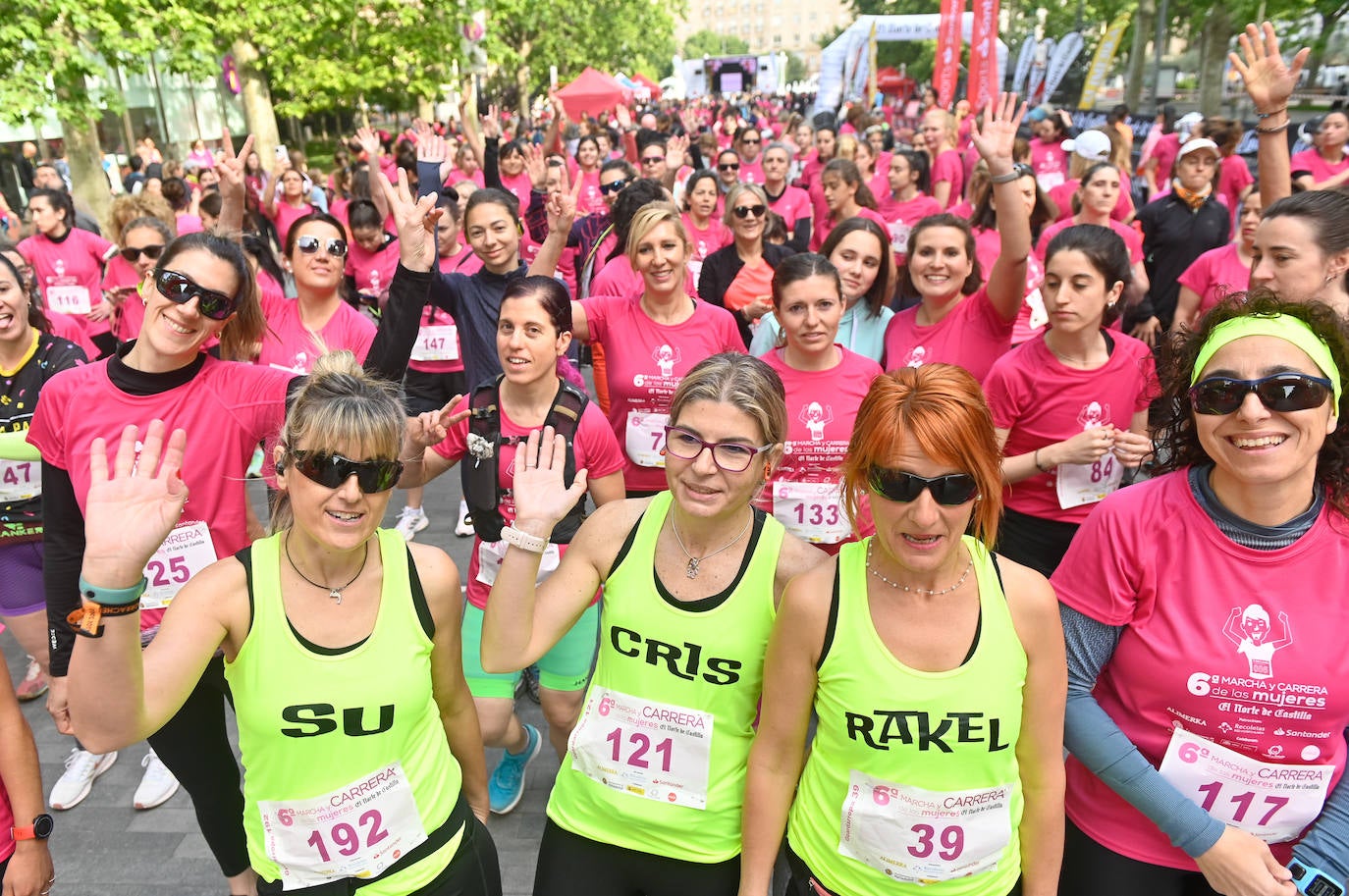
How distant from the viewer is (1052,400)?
3.36 m

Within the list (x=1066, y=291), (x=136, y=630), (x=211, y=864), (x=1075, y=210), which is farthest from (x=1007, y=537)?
(x=1075, y=210)

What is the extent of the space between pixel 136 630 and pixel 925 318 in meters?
3.46

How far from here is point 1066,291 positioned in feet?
10.8

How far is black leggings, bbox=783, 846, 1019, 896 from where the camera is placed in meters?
2.05

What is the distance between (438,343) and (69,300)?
2875mm

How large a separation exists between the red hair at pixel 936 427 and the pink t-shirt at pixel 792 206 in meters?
6.87

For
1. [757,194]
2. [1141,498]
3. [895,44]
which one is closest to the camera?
[1141,498]

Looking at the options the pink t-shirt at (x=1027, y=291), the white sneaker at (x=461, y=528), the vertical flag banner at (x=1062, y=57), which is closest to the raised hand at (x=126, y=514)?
the pink t-shirt at (x=1027, y=291)

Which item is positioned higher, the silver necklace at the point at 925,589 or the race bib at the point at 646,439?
the silver necklace at the point at 925,589

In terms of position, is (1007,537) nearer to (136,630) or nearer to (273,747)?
(273,747)

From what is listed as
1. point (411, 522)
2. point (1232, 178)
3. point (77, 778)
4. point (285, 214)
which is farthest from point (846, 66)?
point (77, 778)

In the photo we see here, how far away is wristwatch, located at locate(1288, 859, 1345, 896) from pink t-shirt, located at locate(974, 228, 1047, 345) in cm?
292

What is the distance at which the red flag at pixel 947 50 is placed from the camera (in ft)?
60.8

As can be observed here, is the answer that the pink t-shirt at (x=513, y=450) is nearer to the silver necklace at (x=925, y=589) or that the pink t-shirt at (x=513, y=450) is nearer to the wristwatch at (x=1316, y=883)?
the silver necklace at (x=925, y=589)
